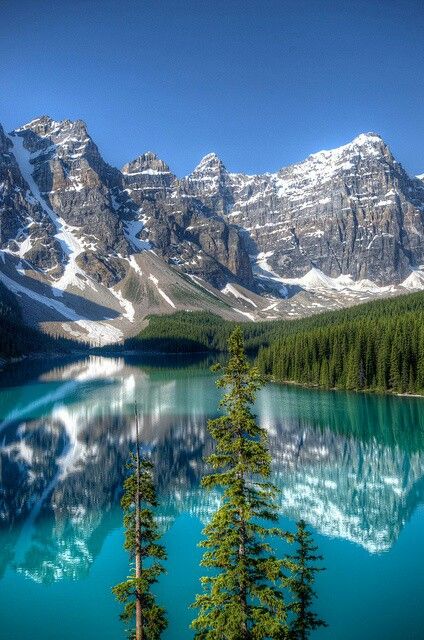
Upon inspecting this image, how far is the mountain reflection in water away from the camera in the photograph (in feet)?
104

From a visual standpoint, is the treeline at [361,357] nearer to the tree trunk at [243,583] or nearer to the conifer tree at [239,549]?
the conifer tree at [239,549]

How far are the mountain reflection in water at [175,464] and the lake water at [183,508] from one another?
0.47 ft

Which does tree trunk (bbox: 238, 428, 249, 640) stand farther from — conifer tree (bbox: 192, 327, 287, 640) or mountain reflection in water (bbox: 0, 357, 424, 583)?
mountain reflection in water (bbox: 0, 357, 424, 583)

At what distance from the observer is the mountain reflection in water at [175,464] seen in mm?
31781

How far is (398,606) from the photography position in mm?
23500

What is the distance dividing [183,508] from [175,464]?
11.3 meters

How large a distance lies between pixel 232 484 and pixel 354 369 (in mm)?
85180

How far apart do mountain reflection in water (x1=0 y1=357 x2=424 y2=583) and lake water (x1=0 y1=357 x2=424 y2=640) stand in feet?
0.47

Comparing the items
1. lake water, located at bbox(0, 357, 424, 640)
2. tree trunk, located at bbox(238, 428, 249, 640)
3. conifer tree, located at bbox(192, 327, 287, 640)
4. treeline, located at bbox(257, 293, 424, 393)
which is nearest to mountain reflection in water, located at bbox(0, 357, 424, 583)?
lake water, located at bbox(0, 357, 424, 640)

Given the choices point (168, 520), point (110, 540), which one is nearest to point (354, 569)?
point (168, 520)

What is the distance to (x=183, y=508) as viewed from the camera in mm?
35438

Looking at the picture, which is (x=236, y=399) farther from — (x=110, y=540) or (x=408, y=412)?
(x=408, y=412)

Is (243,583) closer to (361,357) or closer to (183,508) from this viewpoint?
(183,508)

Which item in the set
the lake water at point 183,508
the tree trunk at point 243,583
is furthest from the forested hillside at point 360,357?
the tree trunk at point 243,583
